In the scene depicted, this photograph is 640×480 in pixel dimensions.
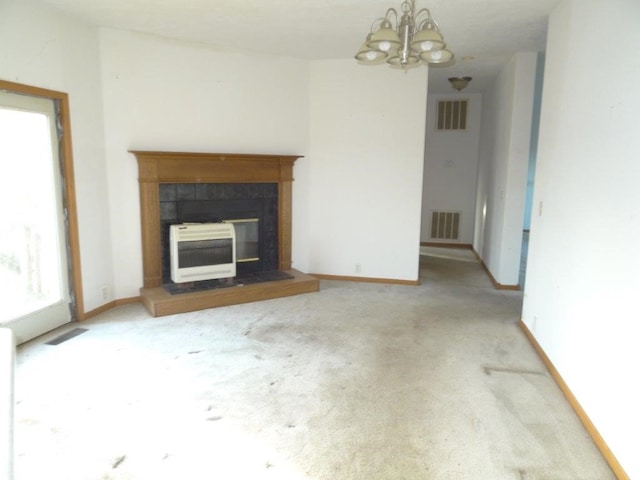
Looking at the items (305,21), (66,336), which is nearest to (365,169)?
(305,21)

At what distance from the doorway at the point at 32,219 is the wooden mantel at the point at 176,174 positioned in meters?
0.72

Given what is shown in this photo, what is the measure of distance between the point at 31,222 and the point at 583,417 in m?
4.02

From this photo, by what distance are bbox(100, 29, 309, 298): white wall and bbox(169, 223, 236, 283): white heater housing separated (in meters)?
0.45

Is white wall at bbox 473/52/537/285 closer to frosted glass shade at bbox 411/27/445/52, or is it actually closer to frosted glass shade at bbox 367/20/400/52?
frosted glass shade at bbox 411/27/445/52

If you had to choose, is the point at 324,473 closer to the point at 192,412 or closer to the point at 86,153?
the point at 192,412

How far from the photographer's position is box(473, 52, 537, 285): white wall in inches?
186

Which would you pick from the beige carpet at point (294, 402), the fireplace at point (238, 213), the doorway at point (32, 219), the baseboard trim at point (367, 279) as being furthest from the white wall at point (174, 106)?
the baseboard trim at point (367, 279)

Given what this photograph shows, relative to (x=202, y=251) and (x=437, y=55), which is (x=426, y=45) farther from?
(x=202, y=251)

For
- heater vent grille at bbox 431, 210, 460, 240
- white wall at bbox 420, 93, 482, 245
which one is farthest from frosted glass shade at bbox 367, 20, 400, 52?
heater vent grille at bbox 431, 210, 460, 240

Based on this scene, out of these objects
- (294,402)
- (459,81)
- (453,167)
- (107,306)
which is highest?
(459,81)

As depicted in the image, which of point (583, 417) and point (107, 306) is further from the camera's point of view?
point (107, 306)

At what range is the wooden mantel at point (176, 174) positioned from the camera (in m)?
4.18

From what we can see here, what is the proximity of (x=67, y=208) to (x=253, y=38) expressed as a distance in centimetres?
230

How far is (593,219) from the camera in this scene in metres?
2.43
